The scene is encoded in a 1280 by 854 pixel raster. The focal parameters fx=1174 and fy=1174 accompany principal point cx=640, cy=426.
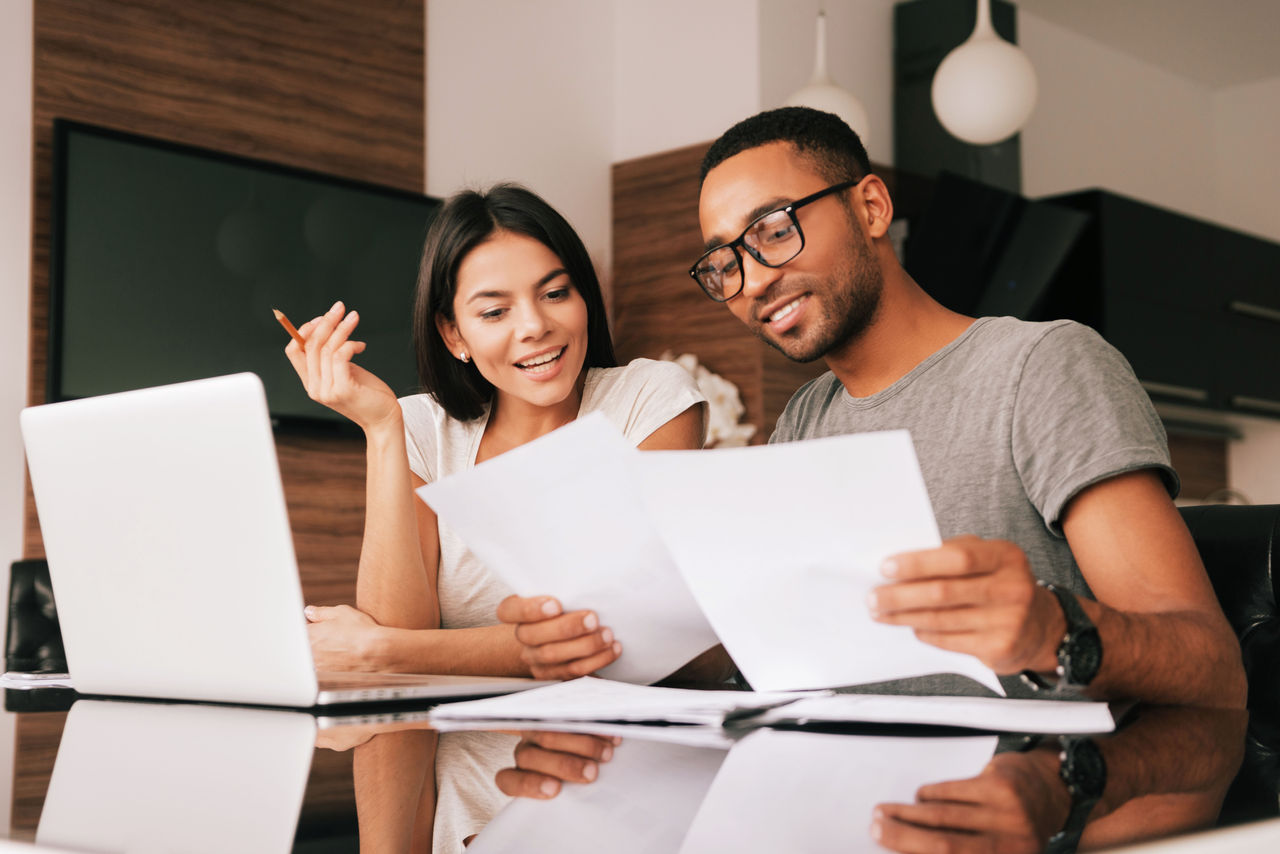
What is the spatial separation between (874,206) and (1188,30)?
14.6ft

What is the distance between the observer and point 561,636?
0.99m

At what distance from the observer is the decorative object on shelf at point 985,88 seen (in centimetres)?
285

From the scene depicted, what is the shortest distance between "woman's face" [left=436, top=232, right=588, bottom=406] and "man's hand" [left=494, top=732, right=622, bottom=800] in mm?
927

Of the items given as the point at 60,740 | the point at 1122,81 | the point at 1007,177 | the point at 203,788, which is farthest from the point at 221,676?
the point at 1122,81

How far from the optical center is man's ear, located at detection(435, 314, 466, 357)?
1.72 meters

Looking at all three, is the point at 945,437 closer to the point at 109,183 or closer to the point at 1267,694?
the point at 1267,694

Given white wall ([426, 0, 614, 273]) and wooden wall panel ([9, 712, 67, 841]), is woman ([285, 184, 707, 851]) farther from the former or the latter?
white wall ([426, 0, 614, 273])

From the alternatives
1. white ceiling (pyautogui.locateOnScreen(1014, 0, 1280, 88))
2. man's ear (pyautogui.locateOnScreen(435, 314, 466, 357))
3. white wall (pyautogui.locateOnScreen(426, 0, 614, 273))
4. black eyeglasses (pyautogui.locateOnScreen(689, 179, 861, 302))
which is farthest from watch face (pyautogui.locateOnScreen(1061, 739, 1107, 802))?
white ceiling (pyautogui.locateOnScreen(1014, 0, 1280, 88))

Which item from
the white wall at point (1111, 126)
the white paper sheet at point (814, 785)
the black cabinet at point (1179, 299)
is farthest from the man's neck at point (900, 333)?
the white wall at point (1111, 126)

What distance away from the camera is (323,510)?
3312mm

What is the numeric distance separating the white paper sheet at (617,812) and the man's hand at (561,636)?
354 mm

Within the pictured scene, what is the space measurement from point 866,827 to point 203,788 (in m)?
0.33

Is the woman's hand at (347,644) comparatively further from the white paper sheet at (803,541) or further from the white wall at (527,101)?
the white wall at (527,101)

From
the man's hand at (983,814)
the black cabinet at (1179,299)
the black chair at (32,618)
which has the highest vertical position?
the black cabinet at (1179,299)
